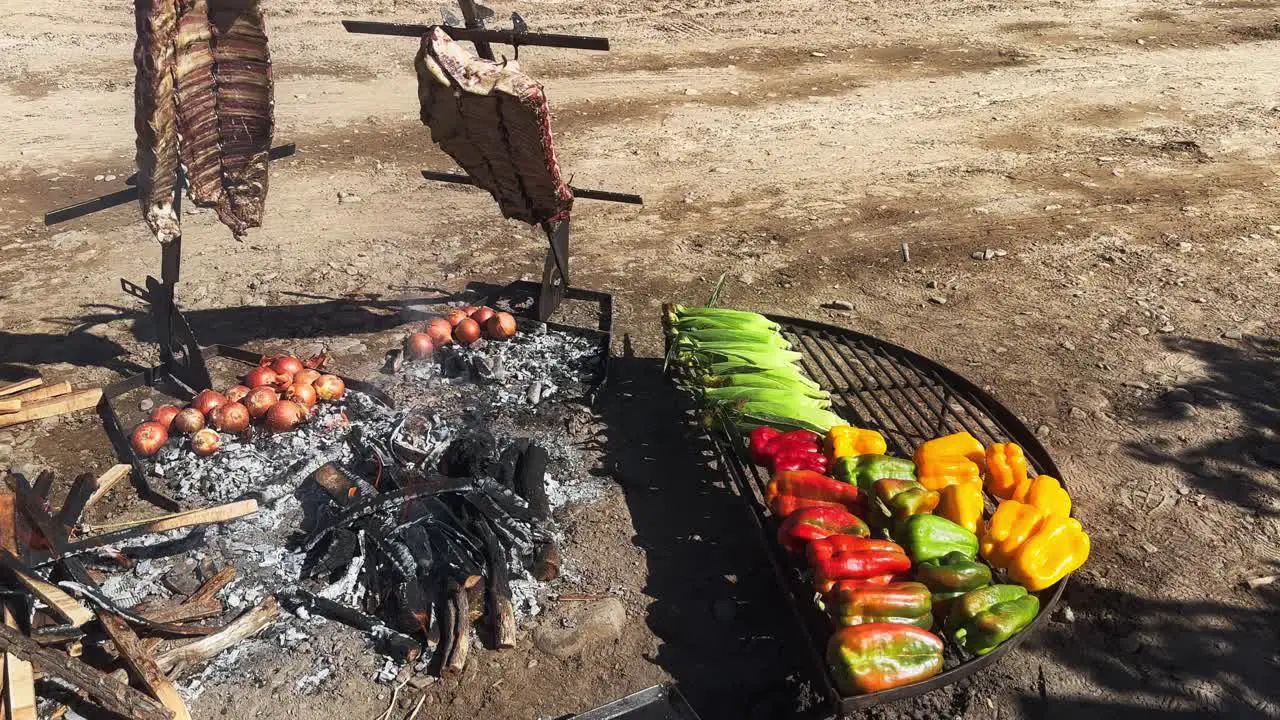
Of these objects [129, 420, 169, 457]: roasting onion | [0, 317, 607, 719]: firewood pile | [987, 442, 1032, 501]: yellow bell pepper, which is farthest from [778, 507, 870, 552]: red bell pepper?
[129, 420, 169, 457]: roasting onion

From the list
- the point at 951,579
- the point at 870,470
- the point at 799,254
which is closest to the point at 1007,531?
the point at 951,579

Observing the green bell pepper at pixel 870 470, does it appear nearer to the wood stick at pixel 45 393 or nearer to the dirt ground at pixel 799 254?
the dirt ground at pixel 799 254

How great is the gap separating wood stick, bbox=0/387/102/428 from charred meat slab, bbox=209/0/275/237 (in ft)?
6.44

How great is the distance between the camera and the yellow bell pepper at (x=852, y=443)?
5688mm

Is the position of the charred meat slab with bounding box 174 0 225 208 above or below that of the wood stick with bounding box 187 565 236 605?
above

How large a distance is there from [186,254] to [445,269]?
2732 mm

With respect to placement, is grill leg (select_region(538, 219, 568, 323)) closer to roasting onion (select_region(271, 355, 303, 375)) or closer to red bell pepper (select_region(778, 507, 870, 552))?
roasting onion (select_region(271, 355, 303, 375))

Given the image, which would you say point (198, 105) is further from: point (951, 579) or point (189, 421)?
point (951, 579)

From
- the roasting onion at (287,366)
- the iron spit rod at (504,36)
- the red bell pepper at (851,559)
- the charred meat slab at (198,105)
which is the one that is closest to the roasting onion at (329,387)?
the roasting onion at (287,366)

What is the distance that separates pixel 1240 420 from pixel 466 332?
6.05 metres

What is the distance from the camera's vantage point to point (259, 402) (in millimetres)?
6512

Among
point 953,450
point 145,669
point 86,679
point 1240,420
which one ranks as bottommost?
point 145,669

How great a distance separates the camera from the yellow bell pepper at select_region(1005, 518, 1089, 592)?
15.4 feet

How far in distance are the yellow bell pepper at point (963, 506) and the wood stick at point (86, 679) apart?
165 inches
